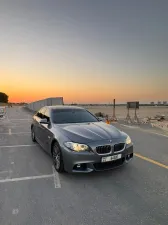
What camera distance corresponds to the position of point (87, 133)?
4.75 meters

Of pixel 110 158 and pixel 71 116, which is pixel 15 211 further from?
pixel 71 116

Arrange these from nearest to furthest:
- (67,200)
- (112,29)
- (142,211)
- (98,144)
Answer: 1. (142,211)
2. (67,200)
3. (98,144)
4. (112,29)

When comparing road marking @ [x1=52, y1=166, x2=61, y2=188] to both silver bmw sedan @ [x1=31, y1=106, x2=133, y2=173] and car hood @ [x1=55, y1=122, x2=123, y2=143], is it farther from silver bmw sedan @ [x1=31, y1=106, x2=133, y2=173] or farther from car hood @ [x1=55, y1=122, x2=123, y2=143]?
car hood @ [x1=55, y1=122, x2=123, y2=143]

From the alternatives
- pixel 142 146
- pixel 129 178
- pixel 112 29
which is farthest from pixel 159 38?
pixel 129 178

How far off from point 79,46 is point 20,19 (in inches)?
208

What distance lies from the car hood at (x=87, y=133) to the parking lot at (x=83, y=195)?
2.78 feet

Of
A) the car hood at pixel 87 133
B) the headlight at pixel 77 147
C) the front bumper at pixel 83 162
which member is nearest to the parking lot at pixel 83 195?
the front bumper at pixel 83 162

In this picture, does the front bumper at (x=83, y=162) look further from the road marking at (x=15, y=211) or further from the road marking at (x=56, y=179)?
the road marking at (x=15, y=211)

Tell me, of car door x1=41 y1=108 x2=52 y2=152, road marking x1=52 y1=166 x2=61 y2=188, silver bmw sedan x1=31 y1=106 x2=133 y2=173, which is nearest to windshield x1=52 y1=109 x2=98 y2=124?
car door x1=41 y1=108 x2=52 y2=152

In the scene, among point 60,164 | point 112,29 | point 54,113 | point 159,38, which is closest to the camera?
point 60,164

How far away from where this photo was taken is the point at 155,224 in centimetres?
286

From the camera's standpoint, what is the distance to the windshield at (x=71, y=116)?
598 cm

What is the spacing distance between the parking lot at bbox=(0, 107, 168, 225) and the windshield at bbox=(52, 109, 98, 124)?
1225mm

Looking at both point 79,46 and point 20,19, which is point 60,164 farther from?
point 79,46
